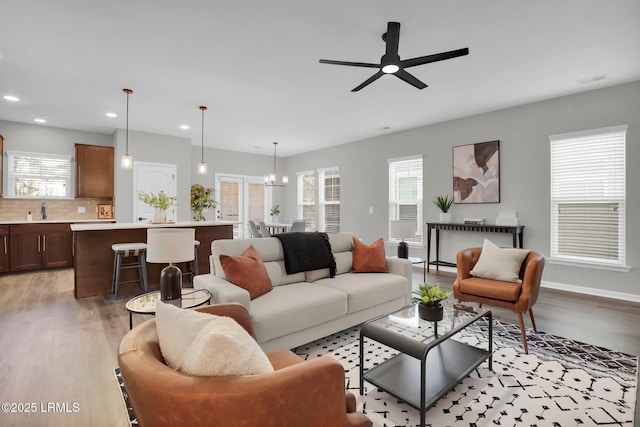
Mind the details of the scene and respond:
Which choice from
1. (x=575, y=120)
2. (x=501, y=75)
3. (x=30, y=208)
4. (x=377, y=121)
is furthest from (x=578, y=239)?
(x=30, y=208)

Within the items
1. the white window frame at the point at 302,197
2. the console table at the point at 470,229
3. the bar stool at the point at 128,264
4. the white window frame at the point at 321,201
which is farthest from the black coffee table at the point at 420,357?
the white window frame at the point at 302,197

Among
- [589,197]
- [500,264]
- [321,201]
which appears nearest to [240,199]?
[321,201]

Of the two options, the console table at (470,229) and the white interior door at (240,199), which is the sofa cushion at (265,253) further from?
the white interior door at (240,199)

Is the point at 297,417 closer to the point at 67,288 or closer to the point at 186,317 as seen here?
the point at 186,317

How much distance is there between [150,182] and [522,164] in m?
6.79

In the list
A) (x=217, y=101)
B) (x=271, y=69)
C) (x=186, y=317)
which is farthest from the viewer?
(x=217, y=101)

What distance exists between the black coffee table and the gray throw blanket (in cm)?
114

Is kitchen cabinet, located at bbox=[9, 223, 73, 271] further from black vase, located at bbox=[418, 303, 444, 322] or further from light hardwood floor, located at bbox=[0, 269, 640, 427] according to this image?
black vase, located at bbox=[418, 303, 444, 322]

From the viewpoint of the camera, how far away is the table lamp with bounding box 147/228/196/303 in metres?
2.23

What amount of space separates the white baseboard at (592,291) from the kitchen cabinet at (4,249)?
8759 mm

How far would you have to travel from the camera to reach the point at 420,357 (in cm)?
Answer: 170

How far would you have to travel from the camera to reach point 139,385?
3.16ft

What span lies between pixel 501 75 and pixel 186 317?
13.9 feet

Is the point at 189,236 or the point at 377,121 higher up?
the point at 377,121
